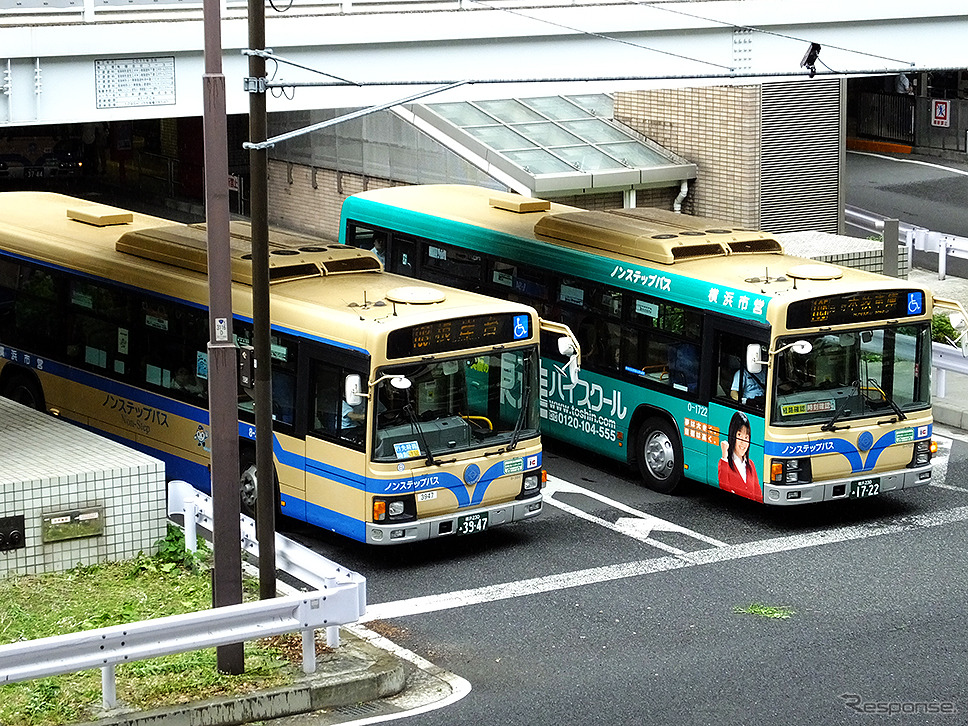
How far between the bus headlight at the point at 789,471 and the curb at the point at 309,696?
4.61m

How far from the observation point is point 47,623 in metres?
11.5

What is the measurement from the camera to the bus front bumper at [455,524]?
13.1 metres

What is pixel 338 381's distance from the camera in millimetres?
13383

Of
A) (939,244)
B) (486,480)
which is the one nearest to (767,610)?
(486,480)

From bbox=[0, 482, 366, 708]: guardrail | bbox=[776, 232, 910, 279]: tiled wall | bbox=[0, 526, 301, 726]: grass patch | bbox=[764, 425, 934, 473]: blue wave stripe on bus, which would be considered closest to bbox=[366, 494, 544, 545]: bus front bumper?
bbox=[0, 526, 301, 726]: grass patch

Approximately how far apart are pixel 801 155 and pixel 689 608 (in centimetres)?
1614

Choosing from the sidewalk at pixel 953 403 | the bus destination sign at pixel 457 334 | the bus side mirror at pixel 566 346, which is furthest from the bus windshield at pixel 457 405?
the sidewalk at pixel 953 403

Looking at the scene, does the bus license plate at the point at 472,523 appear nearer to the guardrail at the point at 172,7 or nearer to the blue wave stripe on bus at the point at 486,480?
the blue wave stripe on bus at the point at 486,480

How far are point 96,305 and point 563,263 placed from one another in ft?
16.0

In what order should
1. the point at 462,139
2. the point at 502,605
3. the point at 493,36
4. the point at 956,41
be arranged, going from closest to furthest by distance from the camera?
the point at 502,605, the point at 493,36, the point at 956,41, the point at 462,139

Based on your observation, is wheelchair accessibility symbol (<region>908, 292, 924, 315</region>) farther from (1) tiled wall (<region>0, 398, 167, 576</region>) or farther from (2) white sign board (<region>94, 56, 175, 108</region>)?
(2) white sign board (<region>94, 56, 175, 108</region>)

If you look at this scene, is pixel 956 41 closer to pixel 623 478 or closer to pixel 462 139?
pixel 623 478

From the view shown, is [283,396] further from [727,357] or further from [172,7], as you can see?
[727,357]

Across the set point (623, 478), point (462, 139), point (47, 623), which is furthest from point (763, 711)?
point (462, 139)
